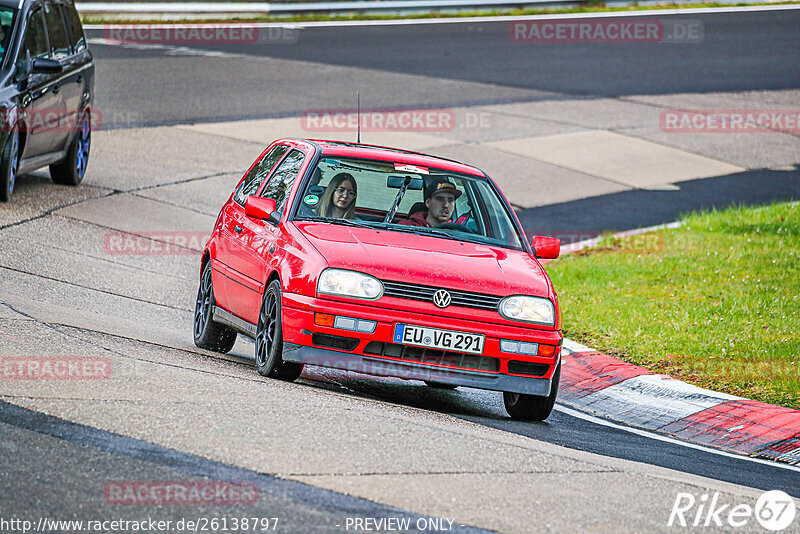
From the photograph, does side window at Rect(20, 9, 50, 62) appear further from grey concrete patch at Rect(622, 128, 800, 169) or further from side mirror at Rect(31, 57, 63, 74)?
grey concrete patch at Rect(622, 128, 800, 169)

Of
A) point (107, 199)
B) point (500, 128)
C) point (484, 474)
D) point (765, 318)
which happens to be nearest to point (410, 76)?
point (500, 128)

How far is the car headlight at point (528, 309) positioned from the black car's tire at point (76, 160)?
27.8 ft

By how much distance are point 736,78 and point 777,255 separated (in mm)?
14276

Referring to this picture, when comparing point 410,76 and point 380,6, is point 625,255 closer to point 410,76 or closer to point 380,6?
point 410,76

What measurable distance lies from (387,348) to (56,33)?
8448mm

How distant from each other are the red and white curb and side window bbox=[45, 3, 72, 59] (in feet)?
23.8

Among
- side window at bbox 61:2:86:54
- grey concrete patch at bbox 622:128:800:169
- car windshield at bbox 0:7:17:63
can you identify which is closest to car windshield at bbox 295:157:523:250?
car windshield at bbox 0:7:17:63

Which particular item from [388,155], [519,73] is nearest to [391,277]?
[388,155]

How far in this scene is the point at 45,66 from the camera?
43.0 feet

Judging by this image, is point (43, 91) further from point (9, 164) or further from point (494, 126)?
point (494, 126)

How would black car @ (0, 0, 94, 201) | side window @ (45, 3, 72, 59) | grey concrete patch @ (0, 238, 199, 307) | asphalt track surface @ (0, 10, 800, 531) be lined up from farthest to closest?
side window @ (45, 3, 72, 59) < black car @ (0, 0, 94, 201) < grey concrete patch @ (0, 238, 199, 307) < asphalt track surface @ (0, 10, 800, 531)

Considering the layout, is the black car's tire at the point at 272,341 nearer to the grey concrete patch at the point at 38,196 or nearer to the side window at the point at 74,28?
the grey concrete patch at the point at 38,196

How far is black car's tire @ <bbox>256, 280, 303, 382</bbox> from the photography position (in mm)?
7852

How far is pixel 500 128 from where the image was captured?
21.6 metres
